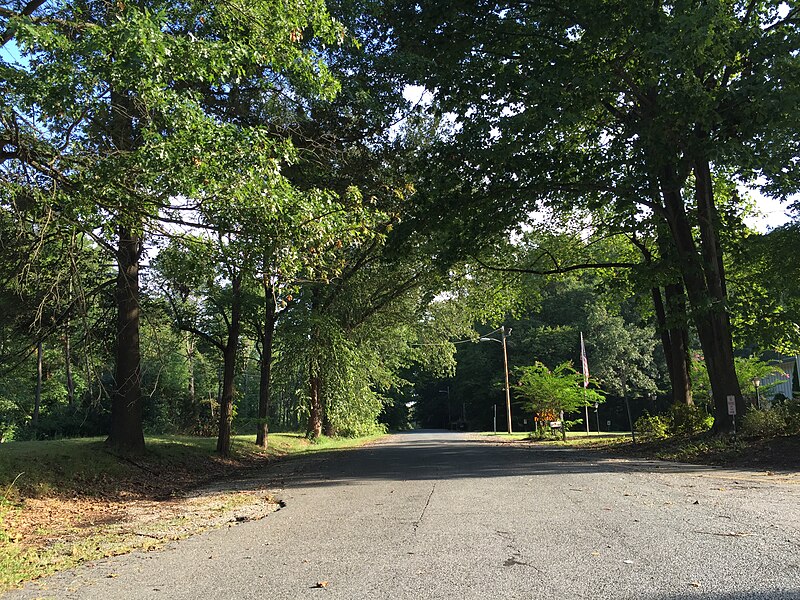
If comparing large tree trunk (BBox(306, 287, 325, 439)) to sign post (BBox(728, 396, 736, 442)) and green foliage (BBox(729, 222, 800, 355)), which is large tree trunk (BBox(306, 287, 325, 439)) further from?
green foliage (BBox(729, 222, 800, 355))

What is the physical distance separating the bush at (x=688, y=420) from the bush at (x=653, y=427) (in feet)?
1.07

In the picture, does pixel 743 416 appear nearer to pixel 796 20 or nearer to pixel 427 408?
pixel 796 20

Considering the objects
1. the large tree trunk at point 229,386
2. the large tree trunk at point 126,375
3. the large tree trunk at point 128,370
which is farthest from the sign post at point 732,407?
the large tree trunk at point 126,375

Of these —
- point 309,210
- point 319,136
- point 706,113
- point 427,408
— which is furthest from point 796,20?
point 427,408

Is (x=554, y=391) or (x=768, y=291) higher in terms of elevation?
(x=768, y=291)

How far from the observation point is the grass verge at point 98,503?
685cm

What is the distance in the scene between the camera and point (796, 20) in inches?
543

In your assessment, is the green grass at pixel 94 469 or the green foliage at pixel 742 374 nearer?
the green grass at pixel 94 469

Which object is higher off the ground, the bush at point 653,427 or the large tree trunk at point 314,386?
the large tree trunk at point 314,386

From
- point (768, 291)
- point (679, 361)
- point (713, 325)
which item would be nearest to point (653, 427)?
point (679, 361)

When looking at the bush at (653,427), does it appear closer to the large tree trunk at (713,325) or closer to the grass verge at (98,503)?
the large tree trunk at (713,325)

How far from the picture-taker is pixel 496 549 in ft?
18.9

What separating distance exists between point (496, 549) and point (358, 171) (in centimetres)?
1231

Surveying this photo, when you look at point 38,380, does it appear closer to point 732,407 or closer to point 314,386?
point 314,386
